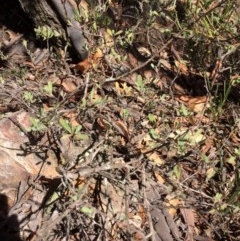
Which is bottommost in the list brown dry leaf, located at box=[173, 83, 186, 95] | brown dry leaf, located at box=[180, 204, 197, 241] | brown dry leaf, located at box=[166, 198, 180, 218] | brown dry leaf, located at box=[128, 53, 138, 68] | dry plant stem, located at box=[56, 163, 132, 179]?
brown dry leaf, located at box=[180, 204, 197, 241]

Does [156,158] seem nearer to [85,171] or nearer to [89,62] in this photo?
[85,171]

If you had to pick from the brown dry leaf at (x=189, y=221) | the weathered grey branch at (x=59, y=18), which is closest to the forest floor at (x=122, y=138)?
the brown dry leaf at (x=189, y=221)

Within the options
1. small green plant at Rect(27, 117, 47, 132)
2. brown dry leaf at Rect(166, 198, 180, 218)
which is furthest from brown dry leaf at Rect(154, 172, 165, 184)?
small green plant at Rect(27, 117, 47, 132)

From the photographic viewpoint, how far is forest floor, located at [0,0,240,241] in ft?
7.33

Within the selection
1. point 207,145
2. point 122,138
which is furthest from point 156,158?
point 207,145

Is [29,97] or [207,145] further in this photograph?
[207,145]

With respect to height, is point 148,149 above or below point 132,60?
below

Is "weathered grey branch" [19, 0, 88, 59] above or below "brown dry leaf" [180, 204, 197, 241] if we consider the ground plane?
above

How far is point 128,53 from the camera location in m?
3.12

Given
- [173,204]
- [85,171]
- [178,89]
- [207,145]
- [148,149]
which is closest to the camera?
[85,171]

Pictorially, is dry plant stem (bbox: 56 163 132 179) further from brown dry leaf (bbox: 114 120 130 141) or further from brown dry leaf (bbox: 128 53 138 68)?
brown dry leaf (bbox: 128 53 138 68)

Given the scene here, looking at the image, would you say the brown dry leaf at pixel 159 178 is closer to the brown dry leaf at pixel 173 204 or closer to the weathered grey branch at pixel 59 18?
the brown dry leaf at pixel 173 204

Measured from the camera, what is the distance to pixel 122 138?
2723 millimetres

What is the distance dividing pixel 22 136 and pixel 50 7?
96 centimetres
